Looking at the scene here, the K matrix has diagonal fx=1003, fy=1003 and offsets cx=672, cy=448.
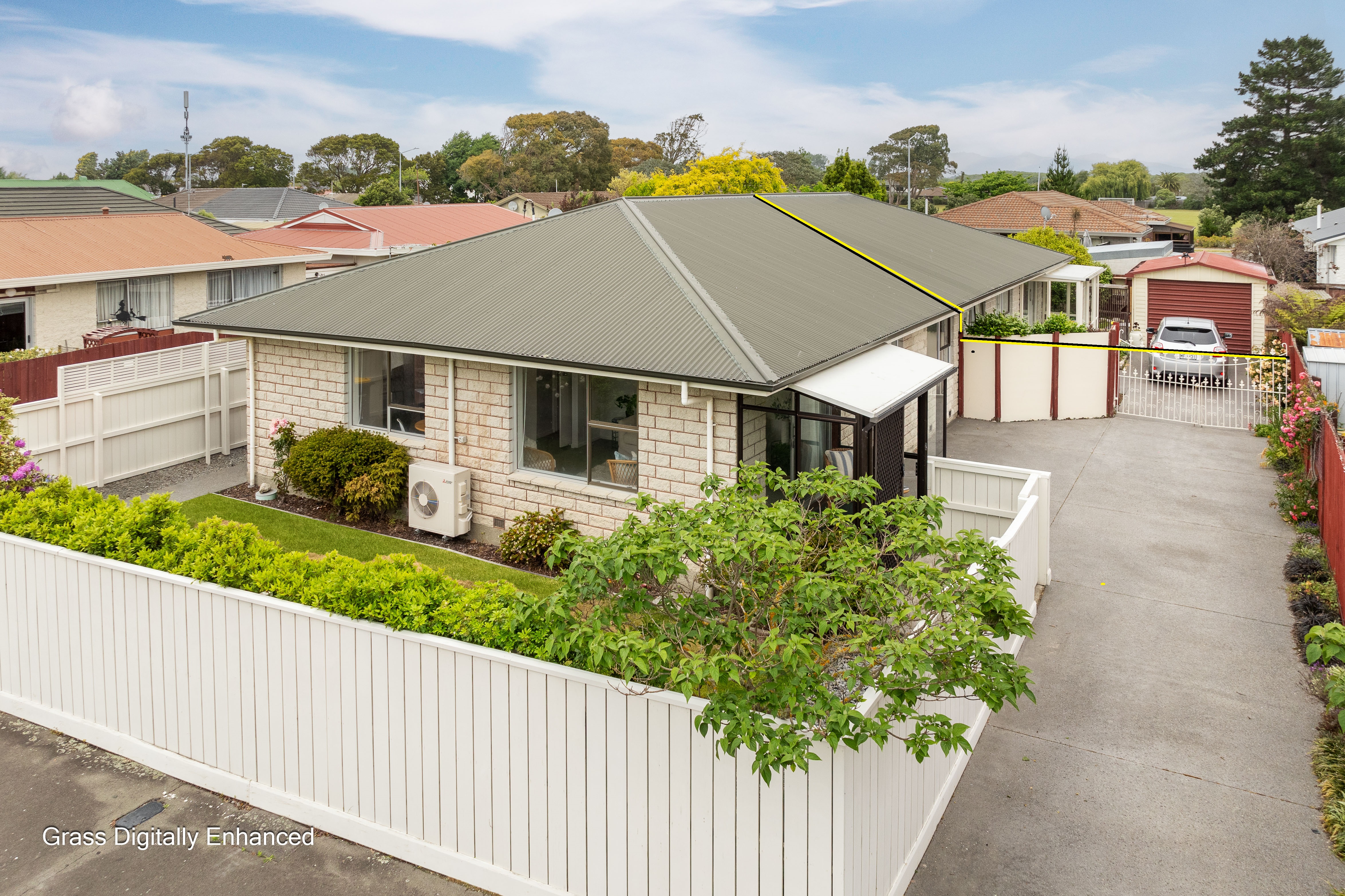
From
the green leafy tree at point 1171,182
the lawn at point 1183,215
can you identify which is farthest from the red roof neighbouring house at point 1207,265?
the green leafy tree at point 1171,182

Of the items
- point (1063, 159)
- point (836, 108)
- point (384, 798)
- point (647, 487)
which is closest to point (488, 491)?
point (647, 487)

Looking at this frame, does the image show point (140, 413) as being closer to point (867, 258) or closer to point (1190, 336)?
point (867, 258)

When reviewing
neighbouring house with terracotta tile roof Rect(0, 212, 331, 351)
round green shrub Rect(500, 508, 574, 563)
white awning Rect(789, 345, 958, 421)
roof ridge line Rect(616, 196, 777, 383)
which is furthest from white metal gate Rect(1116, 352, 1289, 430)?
neighbouring house with terracotta tile roof Rect(0, 212, 331, 351)

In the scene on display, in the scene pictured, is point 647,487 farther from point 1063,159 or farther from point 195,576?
point 1063,159

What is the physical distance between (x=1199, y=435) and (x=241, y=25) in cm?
17563

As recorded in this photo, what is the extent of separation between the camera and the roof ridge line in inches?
433

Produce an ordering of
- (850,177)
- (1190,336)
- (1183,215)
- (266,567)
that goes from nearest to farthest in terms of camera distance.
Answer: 1. (266,567)
2. (1190,336)
3. (850,177)
4. (1183,215)

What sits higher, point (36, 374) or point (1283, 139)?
point (1283, 139)

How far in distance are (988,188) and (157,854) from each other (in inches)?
3665

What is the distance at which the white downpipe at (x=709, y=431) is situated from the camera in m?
11.4

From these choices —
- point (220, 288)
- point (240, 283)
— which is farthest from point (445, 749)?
point (240, 283)

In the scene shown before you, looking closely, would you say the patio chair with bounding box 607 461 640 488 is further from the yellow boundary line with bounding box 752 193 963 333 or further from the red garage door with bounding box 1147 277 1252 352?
the red garage door with bounding box 1147 277 1252 352

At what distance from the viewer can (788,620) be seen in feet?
18.4

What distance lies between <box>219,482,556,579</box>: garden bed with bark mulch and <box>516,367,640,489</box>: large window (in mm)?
1286
